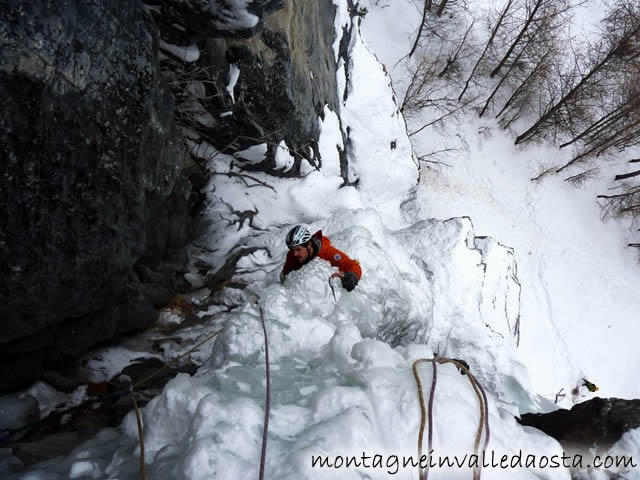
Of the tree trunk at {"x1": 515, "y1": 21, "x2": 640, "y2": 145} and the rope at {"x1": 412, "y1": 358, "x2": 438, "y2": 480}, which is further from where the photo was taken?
the tree trunk at {"x1": 515, "y1": 21, "x2": 640, "y2": 145}

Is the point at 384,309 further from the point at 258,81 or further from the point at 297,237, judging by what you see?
the point at 258,81

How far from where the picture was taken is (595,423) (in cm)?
247

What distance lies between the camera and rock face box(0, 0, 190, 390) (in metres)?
1.89

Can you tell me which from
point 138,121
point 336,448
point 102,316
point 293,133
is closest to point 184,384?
point 336,448

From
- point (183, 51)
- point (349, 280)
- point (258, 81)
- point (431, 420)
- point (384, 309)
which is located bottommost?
point (431, 420)

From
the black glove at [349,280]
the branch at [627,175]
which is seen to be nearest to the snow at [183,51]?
the black glove at [349,280]

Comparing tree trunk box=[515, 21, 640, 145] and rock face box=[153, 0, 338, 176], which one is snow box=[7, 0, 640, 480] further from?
tree trunk box=[515, 21, 640, 145]

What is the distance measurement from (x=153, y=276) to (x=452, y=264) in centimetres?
442

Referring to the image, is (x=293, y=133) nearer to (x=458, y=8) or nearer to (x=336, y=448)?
(x=336, y=448)

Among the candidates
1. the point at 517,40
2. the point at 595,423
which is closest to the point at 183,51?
the point at 595,423

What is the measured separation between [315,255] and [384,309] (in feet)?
3.57

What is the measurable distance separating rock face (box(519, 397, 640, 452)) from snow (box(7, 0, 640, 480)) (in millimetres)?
89

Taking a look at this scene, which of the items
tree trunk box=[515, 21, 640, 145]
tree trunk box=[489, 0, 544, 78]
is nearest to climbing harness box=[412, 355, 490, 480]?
tree trunk box=[515, 21, 640, 145]

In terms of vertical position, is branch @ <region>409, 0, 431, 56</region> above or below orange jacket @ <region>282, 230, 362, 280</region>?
above
